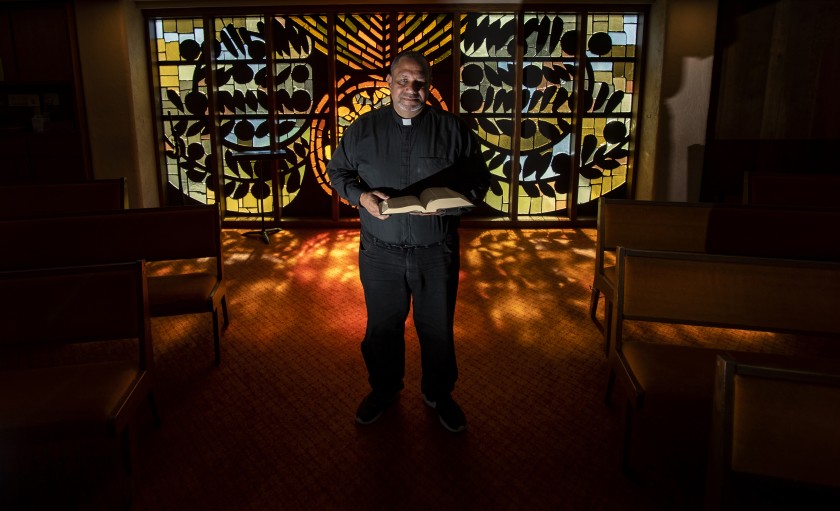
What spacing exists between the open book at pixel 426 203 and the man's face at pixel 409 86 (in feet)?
1.25

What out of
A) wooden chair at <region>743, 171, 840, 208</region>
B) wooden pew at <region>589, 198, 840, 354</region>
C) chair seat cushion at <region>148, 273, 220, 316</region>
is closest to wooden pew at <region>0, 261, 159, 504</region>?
chair seat cushion at <region>148, 273, 220, 316</region>

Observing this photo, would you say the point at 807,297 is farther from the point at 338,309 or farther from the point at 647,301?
the point at 338,309

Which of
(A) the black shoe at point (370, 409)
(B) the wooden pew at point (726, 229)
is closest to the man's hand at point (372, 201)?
(A) the black shoe at point (370, 409)

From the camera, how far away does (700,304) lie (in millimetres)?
2273

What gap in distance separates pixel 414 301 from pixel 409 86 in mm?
878

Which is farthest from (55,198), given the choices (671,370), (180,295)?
(671,370)

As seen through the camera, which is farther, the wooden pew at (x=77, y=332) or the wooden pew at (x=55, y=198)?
the wooden pew at (x=55, y=198)

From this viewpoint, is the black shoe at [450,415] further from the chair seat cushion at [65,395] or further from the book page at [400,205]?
the chair seat cushion at [65,395]

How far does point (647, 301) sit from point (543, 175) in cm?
435

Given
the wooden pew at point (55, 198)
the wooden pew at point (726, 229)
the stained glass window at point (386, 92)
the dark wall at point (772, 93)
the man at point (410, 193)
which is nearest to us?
the man at point (410, 193)

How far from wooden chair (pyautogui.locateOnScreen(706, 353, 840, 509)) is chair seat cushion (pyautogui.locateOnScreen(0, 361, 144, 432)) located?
1833 millimetres

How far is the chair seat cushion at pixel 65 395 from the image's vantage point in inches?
73.0

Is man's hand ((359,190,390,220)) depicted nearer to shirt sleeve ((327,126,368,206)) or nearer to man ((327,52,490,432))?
man ((327,52,490,432))

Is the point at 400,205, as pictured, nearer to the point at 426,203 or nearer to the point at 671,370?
the point at 426,203
